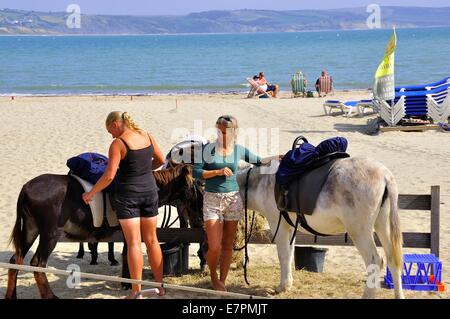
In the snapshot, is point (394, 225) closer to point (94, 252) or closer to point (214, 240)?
point (214, 240)

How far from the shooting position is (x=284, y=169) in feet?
22.2

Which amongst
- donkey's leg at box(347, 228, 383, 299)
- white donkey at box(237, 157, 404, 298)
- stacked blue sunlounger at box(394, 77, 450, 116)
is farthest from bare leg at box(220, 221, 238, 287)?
stacked blue sunlounger at box(394, 77, 450, 116)

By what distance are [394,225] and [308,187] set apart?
2.76 ft

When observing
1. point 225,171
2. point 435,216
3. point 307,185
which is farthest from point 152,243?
point 435,216

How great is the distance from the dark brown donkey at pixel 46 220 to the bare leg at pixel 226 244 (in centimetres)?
122

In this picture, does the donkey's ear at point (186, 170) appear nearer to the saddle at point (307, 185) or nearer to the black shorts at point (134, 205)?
the black shorts at point (134, 205)

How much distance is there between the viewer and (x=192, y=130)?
20969 millimetres

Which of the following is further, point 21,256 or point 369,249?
point 21,256

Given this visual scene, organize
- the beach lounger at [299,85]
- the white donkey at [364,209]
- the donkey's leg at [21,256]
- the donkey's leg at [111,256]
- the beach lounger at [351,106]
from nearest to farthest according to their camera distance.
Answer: the white donkey at [364,209] < the donkey's leg at [21,256] < the donkey's leg at [111,256] < the beach lounger at [351,106] < the beach lounger at [299,85]

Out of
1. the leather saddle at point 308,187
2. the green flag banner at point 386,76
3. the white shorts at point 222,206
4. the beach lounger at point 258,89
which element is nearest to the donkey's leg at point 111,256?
the white shorts at point 222,206

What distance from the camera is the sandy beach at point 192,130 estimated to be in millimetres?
8148

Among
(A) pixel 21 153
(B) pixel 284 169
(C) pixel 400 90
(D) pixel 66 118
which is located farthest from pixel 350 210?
(D) pixel 66 118

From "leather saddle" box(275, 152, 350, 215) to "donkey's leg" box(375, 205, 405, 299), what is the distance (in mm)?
596
